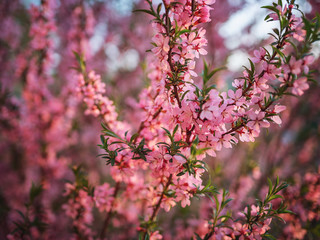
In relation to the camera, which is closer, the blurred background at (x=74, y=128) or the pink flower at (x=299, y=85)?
the pink flower at (x=299, y=85)

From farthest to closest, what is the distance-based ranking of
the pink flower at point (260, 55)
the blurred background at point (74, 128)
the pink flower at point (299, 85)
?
the blurred background at point (74, 128), the pink flower at point (260, 55), the pink flower at point (299, 85)

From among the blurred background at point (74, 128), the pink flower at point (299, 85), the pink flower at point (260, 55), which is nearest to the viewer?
the pink flower at point (299, 85)

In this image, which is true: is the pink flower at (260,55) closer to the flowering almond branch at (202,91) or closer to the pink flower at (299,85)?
the flowering almond branch at (202,91)

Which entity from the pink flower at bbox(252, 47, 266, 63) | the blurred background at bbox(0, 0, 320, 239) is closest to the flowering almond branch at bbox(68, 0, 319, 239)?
the pink flower at bbox(252, 47, 266, 63)

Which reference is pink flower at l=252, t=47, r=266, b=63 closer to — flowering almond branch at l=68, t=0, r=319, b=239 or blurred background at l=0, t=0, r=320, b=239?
flowering almond branch at l=68, t=0, r=319, b=239

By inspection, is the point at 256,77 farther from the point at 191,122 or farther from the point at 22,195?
the point at 22,195

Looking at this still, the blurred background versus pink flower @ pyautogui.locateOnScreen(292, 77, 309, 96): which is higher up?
the blurred background

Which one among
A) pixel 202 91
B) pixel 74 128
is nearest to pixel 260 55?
pixel 202 91

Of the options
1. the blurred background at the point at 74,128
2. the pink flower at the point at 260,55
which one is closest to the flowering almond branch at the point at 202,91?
the pink flower at the point at 260,55

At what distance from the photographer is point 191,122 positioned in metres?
0.96

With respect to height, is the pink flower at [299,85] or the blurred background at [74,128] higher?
the blurred background at [74,128]

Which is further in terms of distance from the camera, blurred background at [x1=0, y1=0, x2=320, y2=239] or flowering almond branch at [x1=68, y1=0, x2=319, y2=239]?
blurred background at [x1=0, y1=0, x2=320, y2=239]

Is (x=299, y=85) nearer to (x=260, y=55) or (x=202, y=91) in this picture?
(x=260, y=55)

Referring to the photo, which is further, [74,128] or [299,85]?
[74,128]
